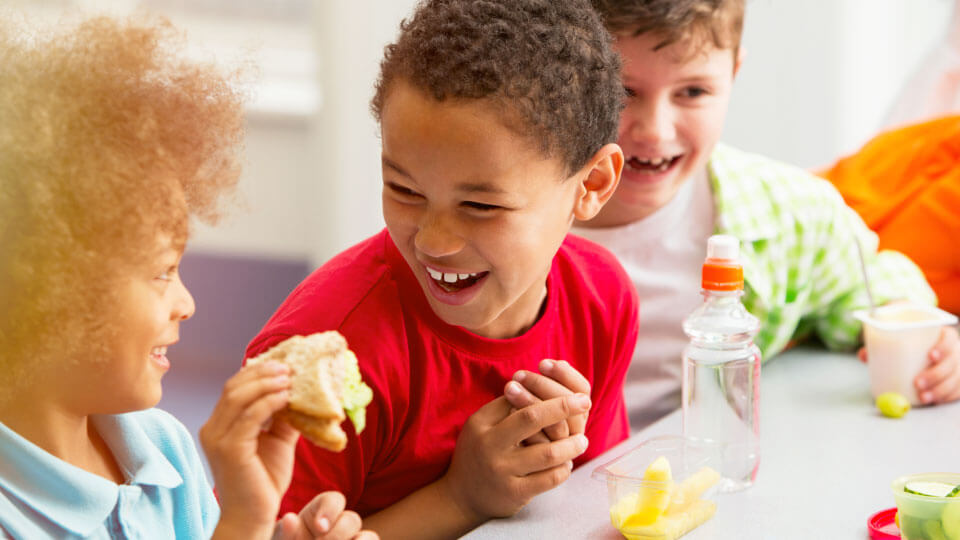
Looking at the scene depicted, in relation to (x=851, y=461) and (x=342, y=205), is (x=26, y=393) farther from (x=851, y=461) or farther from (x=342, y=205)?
(x=342, y=205)

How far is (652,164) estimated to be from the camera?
1421mm

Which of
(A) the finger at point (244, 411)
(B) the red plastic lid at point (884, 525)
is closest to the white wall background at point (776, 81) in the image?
(B) the red plastic lid at point (884, 525)

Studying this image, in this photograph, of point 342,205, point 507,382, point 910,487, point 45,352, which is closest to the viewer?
point 45,352

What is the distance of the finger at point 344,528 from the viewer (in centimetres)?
88

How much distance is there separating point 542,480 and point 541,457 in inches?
0.9

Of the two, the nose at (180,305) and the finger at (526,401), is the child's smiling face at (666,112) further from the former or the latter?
the nose at (180,305)

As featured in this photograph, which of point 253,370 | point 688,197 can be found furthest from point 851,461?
point 253,370

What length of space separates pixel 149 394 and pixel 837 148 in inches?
99.9

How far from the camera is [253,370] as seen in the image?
29.8 inches

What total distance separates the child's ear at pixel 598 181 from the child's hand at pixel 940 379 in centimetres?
55

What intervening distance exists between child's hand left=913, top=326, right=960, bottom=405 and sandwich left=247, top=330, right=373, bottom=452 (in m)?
0.86

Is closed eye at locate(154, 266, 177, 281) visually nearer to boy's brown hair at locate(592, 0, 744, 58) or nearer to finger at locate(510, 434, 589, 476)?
finger at locate(510, 434, 589, 476)

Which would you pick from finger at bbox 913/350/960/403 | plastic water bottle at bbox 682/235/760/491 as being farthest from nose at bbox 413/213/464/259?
finger at bbox 913/350/960/403

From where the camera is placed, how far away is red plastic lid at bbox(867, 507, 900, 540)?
3.21 ft
